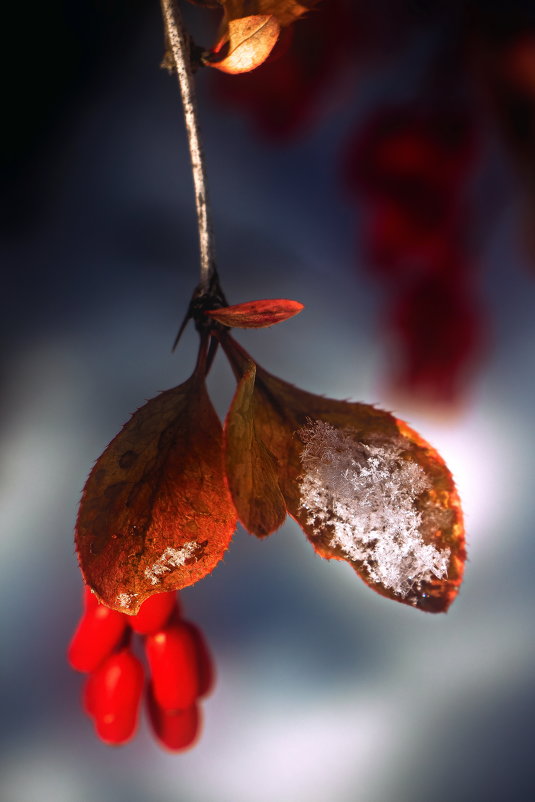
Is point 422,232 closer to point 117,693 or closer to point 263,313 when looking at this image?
point 263,313

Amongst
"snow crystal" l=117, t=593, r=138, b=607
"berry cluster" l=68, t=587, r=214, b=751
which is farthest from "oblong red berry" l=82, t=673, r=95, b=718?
"snow crystal" l=117, t=593, r=138, b=607

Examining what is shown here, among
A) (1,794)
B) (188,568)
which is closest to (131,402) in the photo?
→ (188,568)

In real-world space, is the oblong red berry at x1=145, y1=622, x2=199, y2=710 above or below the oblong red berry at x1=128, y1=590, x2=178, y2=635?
below

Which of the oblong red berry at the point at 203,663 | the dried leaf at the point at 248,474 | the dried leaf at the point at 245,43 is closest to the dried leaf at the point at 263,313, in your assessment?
the dried leaf at the point at 248,474

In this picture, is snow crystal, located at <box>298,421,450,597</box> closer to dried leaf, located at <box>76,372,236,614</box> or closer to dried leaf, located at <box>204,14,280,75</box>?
dried leaf, located at <box>76,372,236,614</box>

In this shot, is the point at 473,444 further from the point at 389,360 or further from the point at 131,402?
the point at 131,402

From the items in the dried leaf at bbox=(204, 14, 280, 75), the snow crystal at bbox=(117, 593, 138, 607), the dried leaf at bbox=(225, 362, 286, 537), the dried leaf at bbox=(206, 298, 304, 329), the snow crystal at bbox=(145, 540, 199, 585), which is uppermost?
the dried leaf at bbox=(204, 14, 280, 75)
